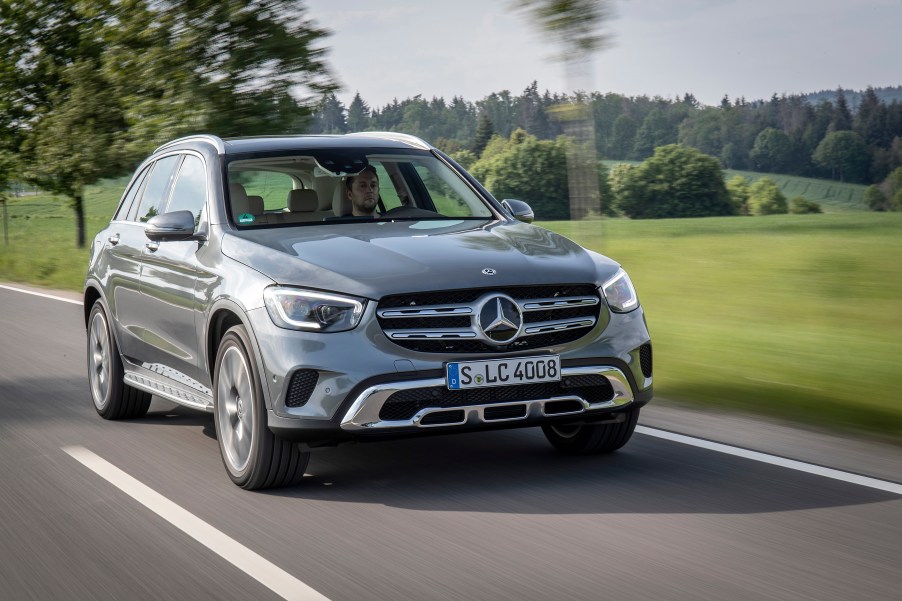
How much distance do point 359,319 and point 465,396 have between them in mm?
563

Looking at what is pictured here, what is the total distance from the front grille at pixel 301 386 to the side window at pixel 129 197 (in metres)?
3.36

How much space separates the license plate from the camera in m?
5.43

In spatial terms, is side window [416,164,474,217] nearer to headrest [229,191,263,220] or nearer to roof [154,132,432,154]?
roof [154,132,432,154]

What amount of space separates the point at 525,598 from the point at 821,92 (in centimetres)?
3611

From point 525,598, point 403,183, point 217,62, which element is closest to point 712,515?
point 525,598

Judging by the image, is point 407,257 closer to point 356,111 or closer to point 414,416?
point 414,416

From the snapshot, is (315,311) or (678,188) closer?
(315,311)

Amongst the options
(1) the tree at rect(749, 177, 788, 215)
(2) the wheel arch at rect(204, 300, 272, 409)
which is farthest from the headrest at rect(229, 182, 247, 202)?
(1) the tree at rect(749, 177, 788, 215)

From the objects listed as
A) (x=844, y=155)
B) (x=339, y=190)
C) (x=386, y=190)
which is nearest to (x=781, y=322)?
(x=386, y=190)

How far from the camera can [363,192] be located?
705 cm

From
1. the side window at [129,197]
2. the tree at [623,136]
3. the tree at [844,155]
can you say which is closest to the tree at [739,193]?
the tree at [844,155]

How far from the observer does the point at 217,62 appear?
18859mm

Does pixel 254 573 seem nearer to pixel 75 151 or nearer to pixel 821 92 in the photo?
pixel 75 151

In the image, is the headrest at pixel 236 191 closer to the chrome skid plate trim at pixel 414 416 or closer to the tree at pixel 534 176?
the chrome skid plate trim at pixel 414 416
